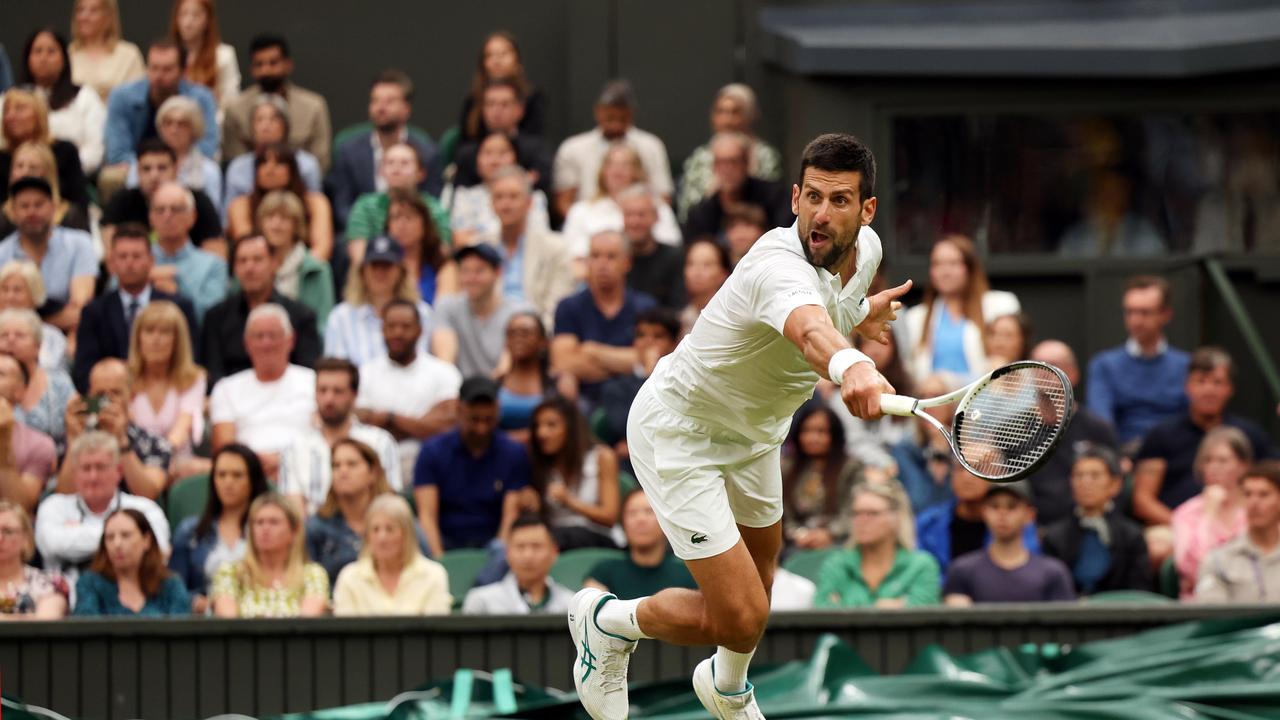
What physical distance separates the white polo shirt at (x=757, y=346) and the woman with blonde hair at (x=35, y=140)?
6340 millimetres

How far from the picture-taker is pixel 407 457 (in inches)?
395

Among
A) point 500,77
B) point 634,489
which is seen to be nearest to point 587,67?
point 500,77

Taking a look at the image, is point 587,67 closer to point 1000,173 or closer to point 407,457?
point 1000,173

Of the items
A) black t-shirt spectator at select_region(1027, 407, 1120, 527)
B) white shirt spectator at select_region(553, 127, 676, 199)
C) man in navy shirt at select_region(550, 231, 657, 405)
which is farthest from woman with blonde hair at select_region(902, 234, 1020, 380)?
white shirt spectator at select_region(553, 127, 676, 199)

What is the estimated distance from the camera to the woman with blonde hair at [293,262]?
36.0 feet

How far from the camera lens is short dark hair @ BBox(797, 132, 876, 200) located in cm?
554

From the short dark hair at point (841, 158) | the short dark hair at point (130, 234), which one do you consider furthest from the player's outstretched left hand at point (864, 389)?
the short dark hair at point (130, 234)

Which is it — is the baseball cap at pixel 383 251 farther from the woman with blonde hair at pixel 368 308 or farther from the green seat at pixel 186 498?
the green seat at pixel 186 498

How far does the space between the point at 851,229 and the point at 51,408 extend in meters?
5.53

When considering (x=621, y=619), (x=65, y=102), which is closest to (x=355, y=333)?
(x=65, y=102)

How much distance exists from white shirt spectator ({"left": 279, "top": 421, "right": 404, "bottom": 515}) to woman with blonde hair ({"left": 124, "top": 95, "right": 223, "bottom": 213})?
251cm

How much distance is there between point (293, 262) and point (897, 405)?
268 inches

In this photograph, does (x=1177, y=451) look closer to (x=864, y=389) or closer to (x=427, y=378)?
(x=427, y=378)

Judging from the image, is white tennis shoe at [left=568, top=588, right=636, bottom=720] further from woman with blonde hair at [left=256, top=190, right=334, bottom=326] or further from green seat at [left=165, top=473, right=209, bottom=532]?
woman with blonde hair at [left=256, top=190, right=334, bottom=326]
